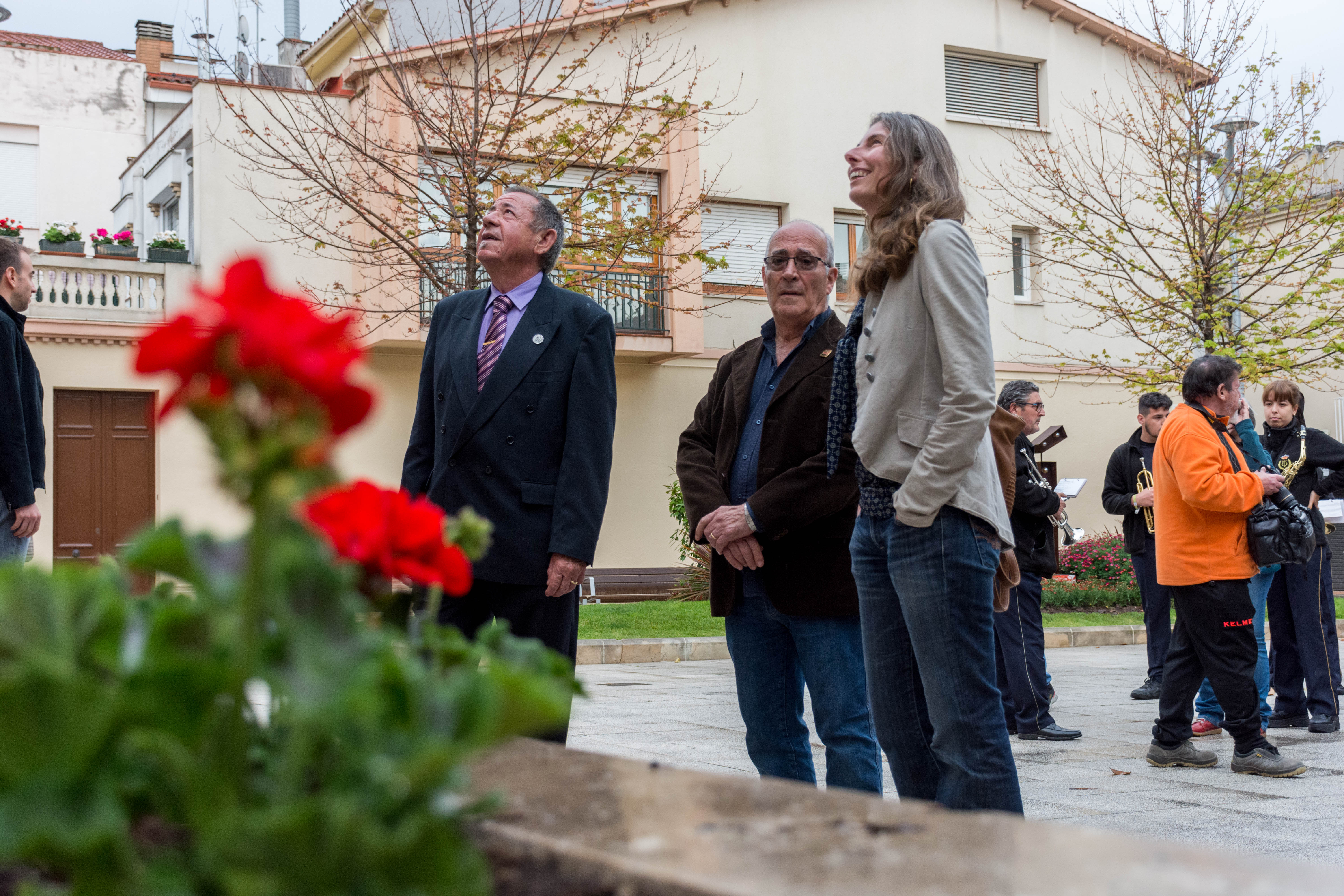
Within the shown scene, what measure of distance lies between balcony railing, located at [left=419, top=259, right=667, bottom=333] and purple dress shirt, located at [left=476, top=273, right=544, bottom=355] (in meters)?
12.3

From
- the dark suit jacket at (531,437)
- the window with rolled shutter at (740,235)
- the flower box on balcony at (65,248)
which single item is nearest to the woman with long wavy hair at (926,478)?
the dark suit jacket at (531,437)

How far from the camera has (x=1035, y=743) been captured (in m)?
7.91

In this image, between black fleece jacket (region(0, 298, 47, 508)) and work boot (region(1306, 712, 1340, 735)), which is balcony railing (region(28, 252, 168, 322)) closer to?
black fleece jacket (region(0, 298, 47, 508))

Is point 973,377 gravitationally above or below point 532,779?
above

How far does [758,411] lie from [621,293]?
1677cm

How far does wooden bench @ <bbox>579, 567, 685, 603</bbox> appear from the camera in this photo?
21.3m

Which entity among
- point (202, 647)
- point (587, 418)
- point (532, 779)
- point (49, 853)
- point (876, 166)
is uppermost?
point (876, 166)

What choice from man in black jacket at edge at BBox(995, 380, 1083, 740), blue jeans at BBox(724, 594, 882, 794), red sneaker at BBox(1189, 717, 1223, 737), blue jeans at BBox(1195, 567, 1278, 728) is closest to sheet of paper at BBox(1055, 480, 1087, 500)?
man in black jacket at edge at BBox(995, 380, 1083, 740)

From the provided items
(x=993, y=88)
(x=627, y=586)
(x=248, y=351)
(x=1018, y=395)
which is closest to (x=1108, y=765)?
(x=1018, y=395)

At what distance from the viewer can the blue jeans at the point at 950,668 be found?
335 cm

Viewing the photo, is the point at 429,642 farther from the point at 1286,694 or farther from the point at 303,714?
the point at 1286,694

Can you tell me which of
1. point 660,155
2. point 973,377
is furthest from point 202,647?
point 660,155

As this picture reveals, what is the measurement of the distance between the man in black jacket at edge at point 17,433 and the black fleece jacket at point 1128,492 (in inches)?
284

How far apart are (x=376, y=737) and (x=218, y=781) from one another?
0.41 ft
